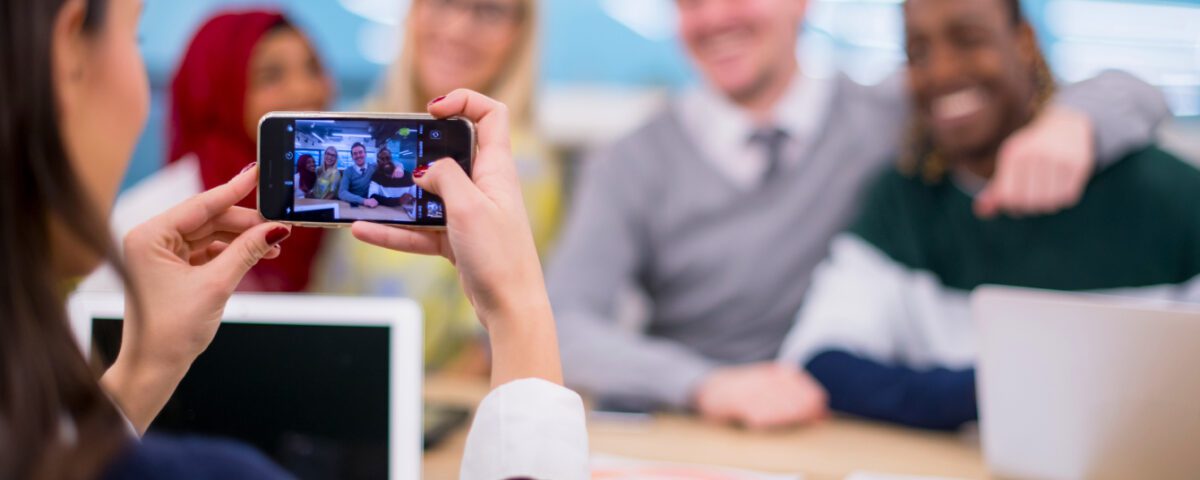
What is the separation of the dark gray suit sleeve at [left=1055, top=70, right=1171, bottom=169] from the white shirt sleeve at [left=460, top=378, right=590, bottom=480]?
Result: 1.57 metres

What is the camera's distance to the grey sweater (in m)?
2.19

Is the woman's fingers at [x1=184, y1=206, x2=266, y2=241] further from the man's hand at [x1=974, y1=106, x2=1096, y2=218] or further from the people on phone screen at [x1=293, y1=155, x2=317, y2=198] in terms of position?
the man's hand at [x1=974, y1=106, x2=1096, y2=218]

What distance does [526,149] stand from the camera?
2.20m

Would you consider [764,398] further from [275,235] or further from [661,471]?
[275,235]

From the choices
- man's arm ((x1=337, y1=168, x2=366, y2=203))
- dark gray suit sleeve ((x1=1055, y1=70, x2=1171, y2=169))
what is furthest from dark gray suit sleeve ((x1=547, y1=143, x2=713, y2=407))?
man's arm ((x1=337, y1=168, x2=366, y2=203))

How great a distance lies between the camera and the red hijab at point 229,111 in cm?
212

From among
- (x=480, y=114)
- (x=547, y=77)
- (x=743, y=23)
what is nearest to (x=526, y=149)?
(x=547, y=77)

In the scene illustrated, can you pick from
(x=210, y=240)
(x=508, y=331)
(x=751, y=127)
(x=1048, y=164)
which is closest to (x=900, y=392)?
(x=1048, y=164)

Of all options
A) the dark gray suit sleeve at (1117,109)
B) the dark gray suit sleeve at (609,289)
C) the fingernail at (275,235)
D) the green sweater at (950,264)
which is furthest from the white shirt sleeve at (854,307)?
the fingernail at (275,235)

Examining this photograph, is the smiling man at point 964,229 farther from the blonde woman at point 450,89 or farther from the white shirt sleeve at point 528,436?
the white shirt sleeve at point 528,436

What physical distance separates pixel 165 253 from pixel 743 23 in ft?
5.77

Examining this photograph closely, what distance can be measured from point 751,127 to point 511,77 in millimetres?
615

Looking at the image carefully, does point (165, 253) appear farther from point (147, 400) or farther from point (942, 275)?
point (942, 275)

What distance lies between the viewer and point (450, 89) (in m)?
2.25
